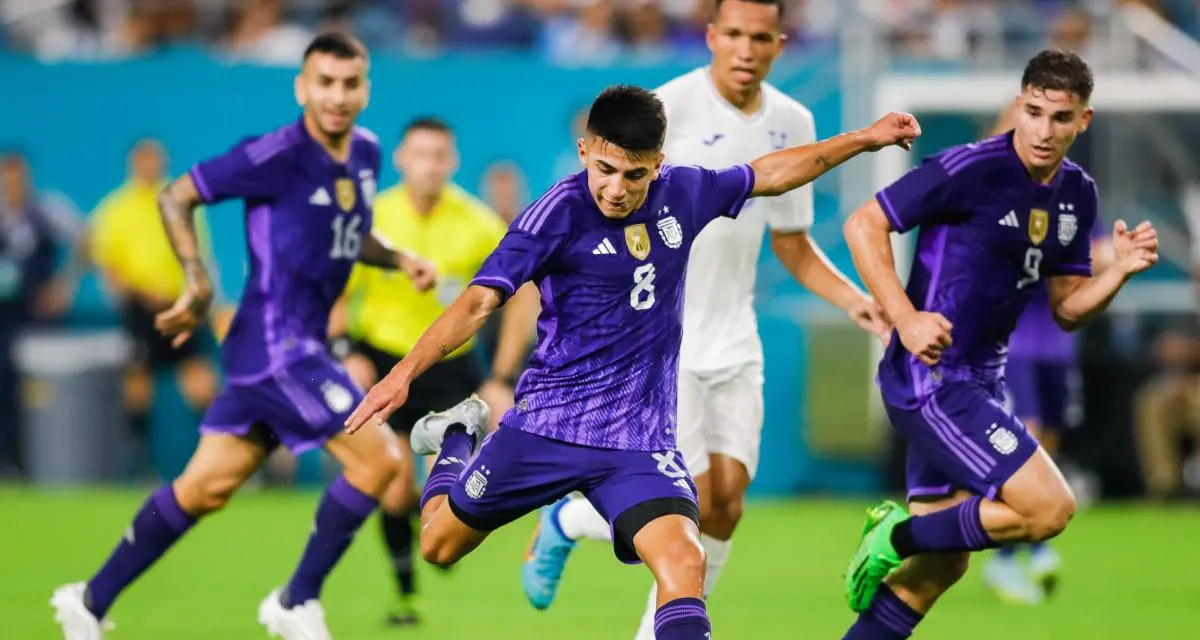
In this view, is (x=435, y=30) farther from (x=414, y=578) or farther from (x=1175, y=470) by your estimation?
(x=414, y=578)

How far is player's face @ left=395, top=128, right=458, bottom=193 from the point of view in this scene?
33.4 feet

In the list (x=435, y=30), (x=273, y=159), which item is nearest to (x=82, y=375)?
(x=435, y=30)

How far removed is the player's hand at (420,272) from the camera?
831cm

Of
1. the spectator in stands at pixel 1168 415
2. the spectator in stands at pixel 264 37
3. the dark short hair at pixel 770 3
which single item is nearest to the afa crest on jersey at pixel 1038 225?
the dark short hair at pixel 770 3

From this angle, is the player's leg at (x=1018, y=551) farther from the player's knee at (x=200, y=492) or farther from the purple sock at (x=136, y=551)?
the purple sock at (x=136, y=551)

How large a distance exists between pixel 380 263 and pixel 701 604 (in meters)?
3.10

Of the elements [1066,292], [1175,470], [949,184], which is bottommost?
[1175,470]

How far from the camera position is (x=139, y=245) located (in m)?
16.2

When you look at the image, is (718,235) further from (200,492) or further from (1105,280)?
(200,492)

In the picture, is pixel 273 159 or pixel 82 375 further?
pixel 82 375

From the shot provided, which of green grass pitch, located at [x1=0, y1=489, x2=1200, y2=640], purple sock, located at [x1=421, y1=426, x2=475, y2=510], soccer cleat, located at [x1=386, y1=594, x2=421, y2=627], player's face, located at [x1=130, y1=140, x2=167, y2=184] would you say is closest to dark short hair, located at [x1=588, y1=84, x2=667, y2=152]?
purple sock, located at [x1=421, y1=426, x2=475, y2=510]

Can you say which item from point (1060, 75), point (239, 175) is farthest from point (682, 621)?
point (239, 175)

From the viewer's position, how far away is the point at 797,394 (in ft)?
52.0

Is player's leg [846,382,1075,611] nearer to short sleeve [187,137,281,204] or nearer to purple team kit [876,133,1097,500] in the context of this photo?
purple team kit [876,133,1097,500]
